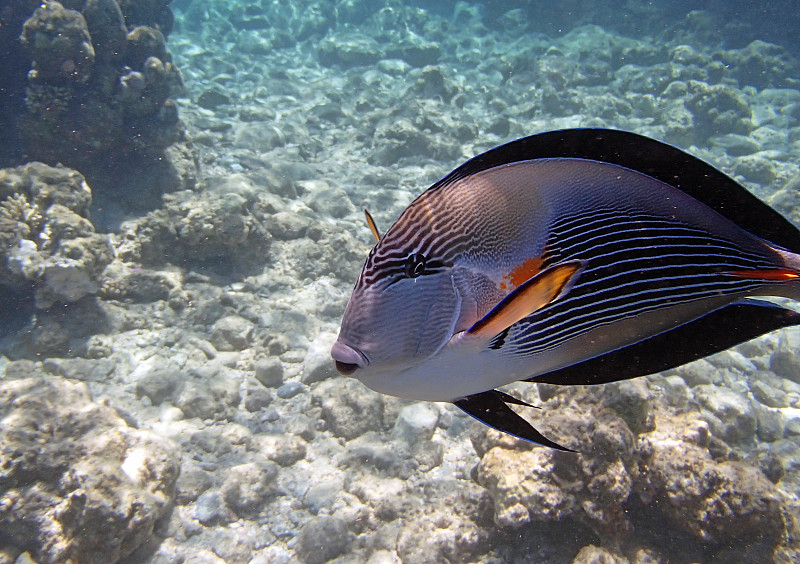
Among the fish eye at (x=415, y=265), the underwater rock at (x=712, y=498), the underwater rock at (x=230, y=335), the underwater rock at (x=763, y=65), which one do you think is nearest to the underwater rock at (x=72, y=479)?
the underwater rock at (x=230, y=335)

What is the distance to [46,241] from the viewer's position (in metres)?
5.38

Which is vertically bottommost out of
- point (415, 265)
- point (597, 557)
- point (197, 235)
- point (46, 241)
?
point (197, 235)

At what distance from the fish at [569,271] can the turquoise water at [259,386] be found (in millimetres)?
2577

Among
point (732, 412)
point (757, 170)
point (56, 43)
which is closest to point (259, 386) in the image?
point (732, 412)

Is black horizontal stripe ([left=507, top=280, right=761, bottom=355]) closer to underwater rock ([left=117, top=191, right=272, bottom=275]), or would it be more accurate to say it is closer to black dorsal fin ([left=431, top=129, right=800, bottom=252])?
black dorsal fin ([left=431, top=129, right=800, bottom=252])

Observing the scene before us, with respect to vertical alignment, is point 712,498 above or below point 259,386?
above

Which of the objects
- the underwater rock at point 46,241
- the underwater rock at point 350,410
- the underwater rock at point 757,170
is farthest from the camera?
the underwater rock at point 757,170

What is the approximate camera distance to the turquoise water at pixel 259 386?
304 cm

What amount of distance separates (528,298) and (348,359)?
29 centimetres

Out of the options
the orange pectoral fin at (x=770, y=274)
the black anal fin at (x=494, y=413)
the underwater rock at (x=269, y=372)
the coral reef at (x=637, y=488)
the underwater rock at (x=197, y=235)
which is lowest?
the underwater rock at (x=269, y=372)

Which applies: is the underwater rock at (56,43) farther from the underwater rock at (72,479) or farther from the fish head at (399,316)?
the fish head at (399,316)

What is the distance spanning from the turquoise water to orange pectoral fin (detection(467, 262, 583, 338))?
9.38 feet

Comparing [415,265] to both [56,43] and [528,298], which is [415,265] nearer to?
[528,298]

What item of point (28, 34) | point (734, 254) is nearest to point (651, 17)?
point (28, 34)
